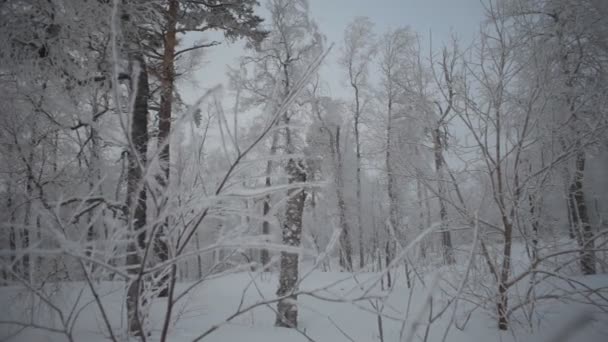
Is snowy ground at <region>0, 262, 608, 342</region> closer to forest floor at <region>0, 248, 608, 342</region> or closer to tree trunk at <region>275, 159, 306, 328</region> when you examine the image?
forest floor at <region>0, 248, 608, 342</region>

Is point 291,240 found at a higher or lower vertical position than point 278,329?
higher

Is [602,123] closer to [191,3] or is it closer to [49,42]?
[49,42]

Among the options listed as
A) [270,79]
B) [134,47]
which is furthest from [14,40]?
[270,79]

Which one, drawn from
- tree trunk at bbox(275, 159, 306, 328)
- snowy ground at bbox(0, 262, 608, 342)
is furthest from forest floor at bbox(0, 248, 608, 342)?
tree trunk at bbox(275, 159, 306, 328)

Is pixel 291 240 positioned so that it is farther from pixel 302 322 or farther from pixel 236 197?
pixel 236 197

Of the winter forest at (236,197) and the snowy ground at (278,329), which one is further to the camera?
the snowy ground at (278,329)

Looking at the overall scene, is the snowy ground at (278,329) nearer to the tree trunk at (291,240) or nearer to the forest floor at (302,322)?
the forest floor at (302,322)

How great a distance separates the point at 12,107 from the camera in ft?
7.37

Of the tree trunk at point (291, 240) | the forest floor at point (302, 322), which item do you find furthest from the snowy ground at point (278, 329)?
the tree trunk at point (291, 240)

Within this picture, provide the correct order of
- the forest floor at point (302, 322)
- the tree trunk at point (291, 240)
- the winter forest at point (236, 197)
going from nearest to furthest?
the winter forest at point (236, 197) < the forest floor at point (302, 322) < the tree trunk at point (291, 240)

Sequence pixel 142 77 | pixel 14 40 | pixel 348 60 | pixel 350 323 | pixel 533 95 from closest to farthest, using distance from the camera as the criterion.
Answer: pixel 14 40
pixel 533 95
pixel 142 77
pixel 350 323
pixel 348 60

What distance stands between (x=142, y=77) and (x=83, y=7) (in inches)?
78.8

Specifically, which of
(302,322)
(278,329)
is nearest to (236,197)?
(278,329)

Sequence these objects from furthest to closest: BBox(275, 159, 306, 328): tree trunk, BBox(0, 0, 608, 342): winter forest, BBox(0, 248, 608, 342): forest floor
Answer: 1. BBox(275, 159, 306, 328): tree trunk
2. BBox(0, 248, 608, 342): forest floor
3. BBox(0, 0, 608, 342): winter forest
